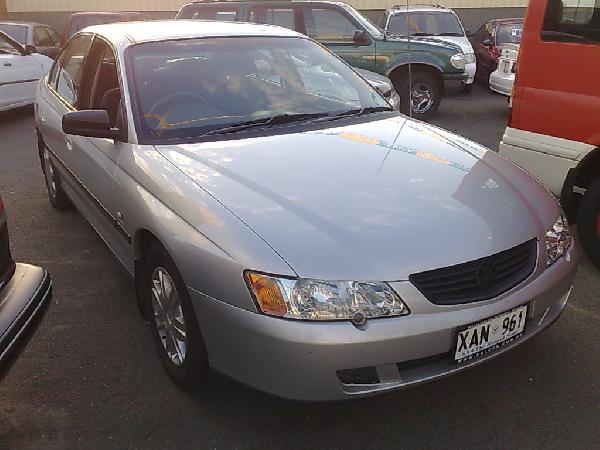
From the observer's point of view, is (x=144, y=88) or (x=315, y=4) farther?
(x=315, y=4)

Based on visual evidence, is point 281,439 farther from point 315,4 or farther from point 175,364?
point 315,4

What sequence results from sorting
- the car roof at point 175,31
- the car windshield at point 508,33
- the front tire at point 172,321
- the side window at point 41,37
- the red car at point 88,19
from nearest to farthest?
1. the front tire at point 172,321
2. the car roof at point 175,31
3. the car windshield at point 508,33
4. the red car at point 88,19
5. the side window at point 41,37

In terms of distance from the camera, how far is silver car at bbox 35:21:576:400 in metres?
2.14

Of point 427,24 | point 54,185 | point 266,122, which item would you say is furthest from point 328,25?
point 266,122

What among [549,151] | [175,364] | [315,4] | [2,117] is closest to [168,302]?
[175,364]

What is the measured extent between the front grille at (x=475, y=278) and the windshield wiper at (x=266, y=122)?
141cm

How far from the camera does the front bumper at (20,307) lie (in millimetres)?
2289

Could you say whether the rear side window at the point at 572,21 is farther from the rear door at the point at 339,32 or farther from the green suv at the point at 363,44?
the rear door at the point at 339,32

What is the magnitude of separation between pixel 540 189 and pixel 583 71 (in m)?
1.21

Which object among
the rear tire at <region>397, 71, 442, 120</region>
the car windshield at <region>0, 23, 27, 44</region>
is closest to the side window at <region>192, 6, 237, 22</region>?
the rear tire at <region>397, 71, 442, 120</region>

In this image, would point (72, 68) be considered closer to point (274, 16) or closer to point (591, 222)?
point (591, 222)

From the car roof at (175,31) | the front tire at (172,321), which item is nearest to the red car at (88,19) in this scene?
the car roof at (175,31)

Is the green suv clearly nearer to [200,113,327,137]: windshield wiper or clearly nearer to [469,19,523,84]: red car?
[469,19,523,84]: red car

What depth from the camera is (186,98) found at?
10.5ft
